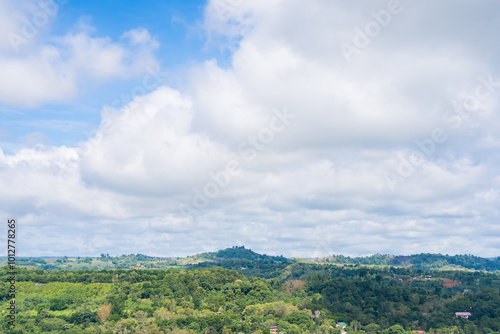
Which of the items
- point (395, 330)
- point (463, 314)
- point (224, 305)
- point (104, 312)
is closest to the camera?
point (104, 312)

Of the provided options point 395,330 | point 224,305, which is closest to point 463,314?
point 395,330

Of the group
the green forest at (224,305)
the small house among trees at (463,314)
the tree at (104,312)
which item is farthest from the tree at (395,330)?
the tree at (104,312)

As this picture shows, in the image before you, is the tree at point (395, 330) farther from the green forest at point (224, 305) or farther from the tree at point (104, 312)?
the tree at point (104, 312)

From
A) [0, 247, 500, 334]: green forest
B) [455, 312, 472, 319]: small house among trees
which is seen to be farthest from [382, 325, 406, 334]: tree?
[455, 312, 472, 319]: small house among trees

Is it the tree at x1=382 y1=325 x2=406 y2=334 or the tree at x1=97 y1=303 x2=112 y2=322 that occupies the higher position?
the tree at x1=97 y1=303 x2=112 y2=322

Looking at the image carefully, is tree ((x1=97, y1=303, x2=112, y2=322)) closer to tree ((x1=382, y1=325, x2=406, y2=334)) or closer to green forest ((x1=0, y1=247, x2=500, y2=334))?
green forest ((x1=0, y1=247, x2=500, y2=334))

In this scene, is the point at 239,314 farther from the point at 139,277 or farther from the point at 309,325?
the point at 139,277

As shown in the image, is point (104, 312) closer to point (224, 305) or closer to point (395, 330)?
point (224, 305)

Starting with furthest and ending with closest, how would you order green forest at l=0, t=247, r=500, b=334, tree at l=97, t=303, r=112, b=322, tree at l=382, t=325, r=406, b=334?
tree at l=382, t=325, r=406, b=334 < tree at l=97, t=303, r=112, b=322 < green forest at l=0, t=247, r=500, b=334
